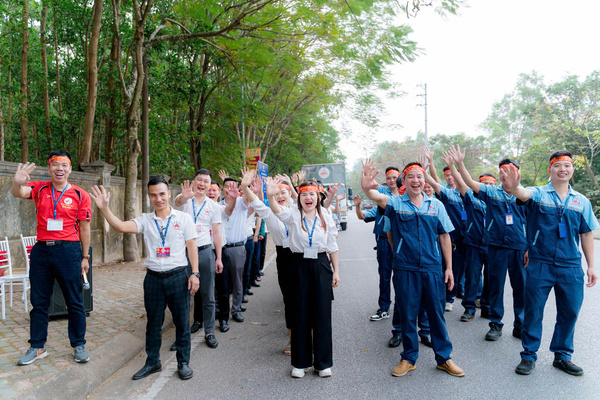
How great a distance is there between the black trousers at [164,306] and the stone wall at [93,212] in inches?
204

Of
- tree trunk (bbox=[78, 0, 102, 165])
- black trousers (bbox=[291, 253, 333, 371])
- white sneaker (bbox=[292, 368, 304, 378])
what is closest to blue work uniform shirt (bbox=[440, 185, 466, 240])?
black trousers (bbox=[291, 253, 333, 371])

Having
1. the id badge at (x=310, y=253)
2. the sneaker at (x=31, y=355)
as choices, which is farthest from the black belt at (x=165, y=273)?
the sneaker at (x=31, y=355)

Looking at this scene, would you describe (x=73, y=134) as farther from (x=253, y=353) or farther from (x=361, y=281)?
(x=253, y=353)

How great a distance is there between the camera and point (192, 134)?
15703 mm

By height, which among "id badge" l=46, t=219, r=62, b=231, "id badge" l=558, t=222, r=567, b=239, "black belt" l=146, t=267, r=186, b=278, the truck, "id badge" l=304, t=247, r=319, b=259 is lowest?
"black belt" l=146, t=267, r=186, b=278

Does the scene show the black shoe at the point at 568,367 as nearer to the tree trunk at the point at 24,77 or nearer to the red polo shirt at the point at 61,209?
the red polo shirt at the point at 61,209

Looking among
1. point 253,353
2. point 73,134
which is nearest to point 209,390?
point 253,353

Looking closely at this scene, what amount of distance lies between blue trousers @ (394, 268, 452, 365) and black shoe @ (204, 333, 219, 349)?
218 cm

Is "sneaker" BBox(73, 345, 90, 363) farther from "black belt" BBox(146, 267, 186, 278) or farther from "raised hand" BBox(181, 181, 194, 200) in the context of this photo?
"raised hand" BBox(181, 181, 194, 200)

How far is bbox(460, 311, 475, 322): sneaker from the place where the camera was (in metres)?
5.76

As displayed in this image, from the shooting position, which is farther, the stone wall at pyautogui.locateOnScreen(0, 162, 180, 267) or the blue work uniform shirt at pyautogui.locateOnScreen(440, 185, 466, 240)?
the stone wall at pyautogui.locateOnScreen(0, 162, 180, 267)

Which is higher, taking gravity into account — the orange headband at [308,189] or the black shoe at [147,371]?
the orange headband at [308,189]

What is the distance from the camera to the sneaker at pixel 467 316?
5764 mm

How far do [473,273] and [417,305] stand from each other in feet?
7.07
